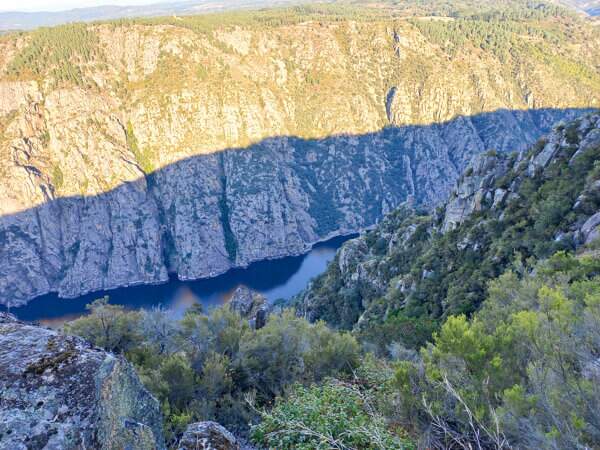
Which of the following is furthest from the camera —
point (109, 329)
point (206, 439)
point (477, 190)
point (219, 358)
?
point (477, 190)

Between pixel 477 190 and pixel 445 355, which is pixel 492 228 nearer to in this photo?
pixel 477 190

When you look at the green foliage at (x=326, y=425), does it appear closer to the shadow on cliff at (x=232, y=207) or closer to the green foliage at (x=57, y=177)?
the shadow on cliff at (x=232, y=207)

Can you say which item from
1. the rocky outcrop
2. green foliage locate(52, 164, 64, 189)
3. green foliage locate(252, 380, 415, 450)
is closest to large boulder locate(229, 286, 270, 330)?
the rocky outcrop

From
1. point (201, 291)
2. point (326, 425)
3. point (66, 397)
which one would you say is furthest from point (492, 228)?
point (201, 291)

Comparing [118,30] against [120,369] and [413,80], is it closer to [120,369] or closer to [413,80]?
[413,80]

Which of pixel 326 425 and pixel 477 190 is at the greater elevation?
pixel 326 425

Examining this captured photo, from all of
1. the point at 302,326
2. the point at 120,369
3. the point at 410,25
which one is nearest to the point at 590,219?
the point at 302,326

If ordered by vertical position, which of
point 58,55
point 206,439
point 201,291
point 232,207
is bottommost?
point 201,291

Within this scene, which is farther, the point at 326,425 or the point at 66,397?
the point at 326,425
